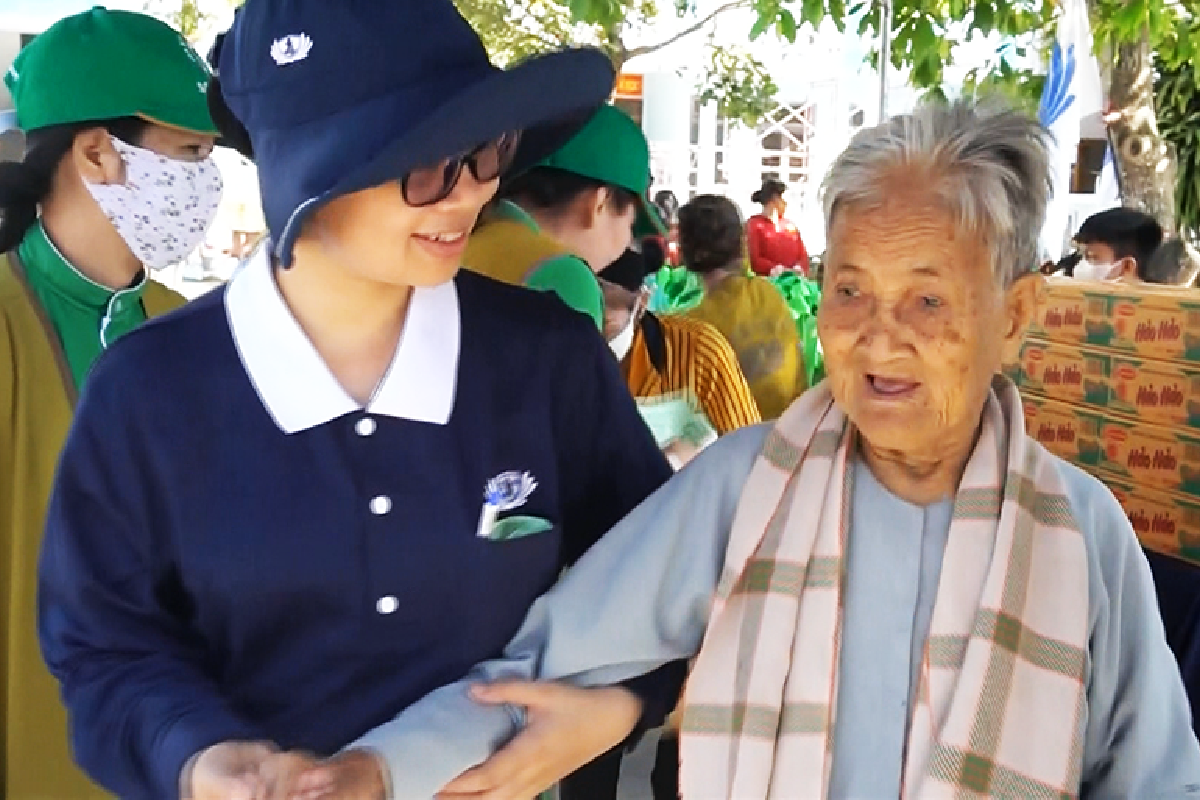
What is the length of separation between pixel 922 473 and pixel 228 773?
35.9 inches

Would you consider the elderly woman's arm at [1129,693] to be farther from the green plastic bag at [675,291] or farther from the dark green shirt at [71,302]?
the green plastic bag at [675,291]

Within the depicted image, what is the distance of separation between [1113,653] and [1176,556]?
3.48 ft

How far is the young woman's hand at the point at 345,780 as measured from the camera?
3.81ft

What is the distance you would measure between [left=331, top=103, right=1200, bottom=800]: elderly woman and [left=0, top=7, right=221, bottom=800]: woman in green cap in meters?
0.97

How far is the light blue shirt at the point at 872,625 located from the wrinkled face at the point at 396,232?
1.32 feet

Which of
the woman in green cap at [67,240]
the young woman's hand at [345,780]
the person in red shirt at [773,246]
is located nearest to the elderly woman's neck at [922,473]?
the young woman's hand at [345,780]

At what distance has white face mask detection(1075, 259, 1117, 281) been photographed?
521 centimetres

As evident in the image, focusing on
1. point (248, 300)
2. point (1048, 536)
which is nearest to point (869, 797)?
point (1048, 536)

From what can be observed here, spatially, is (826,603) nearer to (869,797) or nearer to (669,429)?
(869,797)

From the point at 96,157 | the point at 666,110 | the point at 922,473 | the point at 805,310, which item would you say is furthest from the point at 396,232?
the point at 666,110

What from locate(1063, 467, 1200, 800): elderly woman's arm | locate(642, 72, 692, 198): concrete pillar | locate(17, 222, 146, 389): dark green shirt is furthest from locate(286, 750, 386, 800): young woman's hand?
locate(642, 72, 692, 198): concrete pillar

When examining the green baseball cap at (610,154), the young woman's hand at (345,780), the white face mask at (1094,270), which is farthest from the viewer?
the white face mask at (1094,270)

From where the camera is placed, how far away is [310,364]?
4.56ft

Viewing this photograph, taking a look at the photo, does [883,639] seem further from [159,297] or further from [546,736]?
[159,297]
